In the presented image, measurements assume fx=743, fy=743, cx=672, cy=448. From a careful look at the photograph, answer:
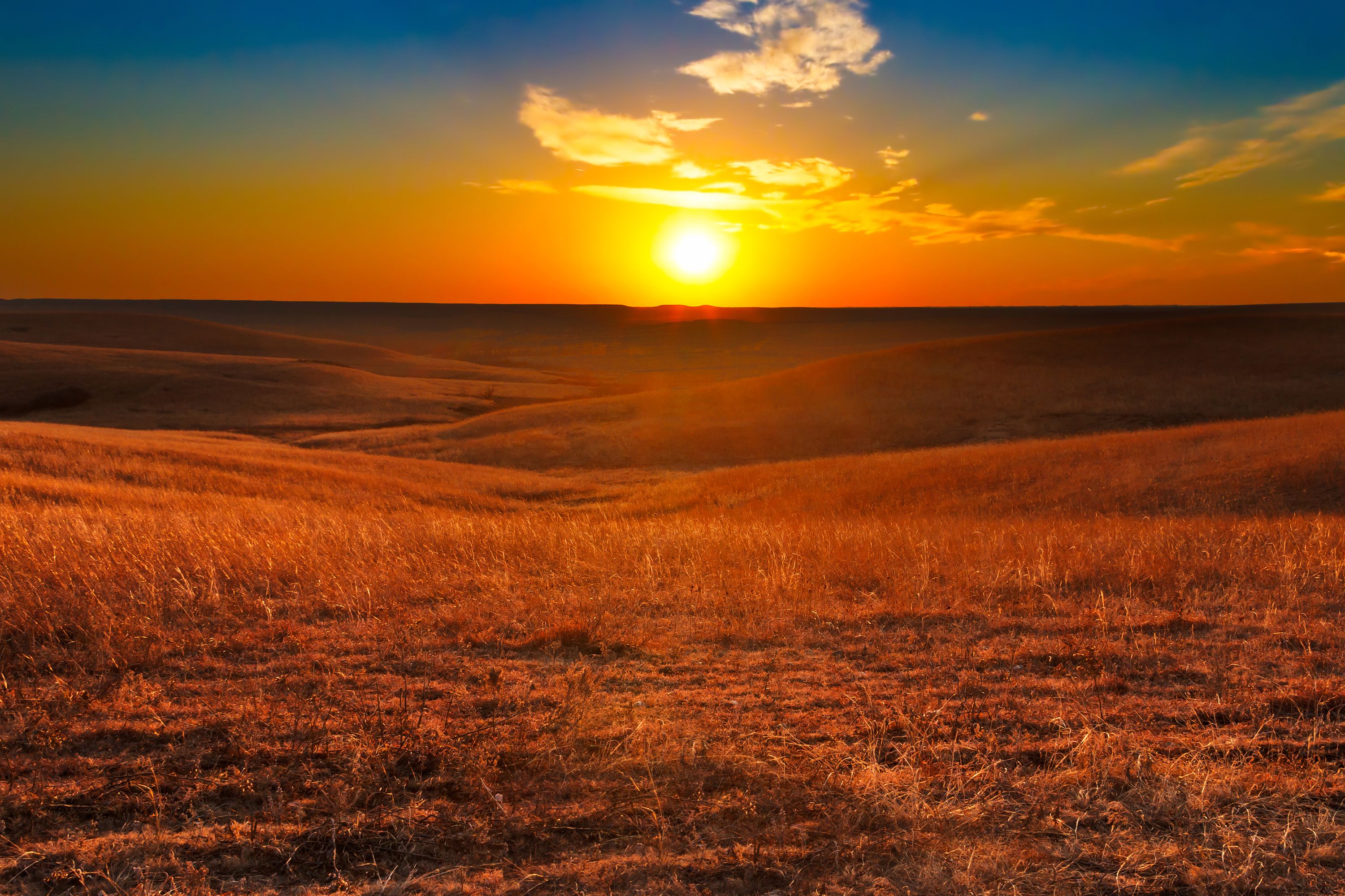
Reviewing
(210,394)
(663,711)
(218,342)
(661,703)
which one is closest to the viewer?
(663,711)

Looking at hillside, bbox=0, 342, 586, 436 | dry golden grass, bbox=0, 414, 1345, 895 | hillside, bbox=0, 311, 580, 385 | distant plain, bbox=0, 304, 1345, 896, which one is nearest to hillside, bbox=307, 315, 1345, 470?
hillside, bbox=0, 342, 586, 436

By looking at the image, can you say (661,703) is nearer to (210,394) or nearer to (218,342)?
(210,394)

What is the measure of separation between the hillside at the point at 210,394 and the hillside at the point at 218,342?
2384cm

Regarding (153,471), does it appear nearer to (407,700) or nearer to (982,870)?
(407,700)

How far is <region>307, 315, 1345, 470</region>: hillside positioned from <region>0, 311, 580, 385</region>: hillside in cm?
4927

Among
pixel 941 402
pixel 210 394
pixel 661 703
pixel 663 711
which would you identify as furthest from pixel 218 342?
pixel 663 711

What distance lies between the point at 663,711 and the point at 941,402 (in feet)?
131

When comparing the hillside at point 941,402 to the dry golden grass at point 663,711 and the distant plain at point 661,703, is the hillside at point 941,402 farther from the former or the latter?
the dry golden grass at point 663,711

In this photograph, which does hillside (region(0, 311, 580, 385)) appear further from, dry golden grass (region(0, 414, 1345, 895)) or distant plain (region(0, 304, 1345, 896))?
dry golden grass (region(0, 414, 1345, 895))

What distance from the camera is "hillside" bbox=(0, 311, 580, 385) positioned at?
98062 mm

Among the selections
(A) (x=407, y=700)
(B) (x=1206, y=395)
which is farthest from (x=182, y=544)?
(B) (x=1206, y=395)

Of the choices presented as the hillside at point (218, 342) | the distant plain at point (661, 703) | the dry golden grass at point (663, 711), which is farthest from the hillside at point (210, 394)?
the dry golden grass at point (663, 711)

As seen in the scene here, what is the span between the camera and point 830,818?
11.5 ft

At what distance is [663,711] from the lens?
4703 mm
